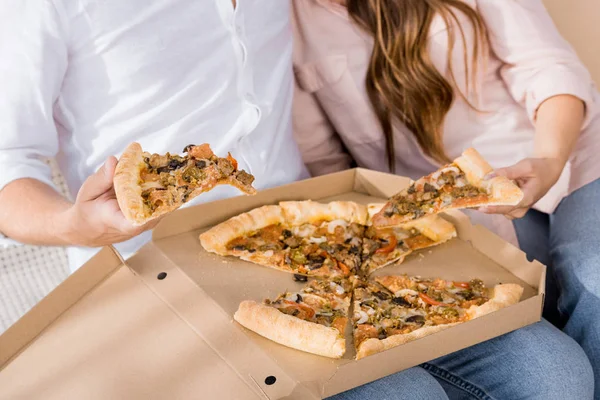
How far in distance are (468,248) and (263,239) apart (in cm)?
49

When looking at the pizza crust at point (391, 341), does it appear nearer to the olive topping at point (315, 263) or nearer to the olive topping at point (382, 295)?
the olive topping at point (382, 295)

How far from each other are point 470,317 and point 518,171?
45 centimetres

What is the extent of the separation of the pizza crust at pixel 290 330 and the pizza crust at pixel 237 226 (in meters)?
0.26

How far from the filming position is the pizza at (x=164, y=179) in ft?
4.17

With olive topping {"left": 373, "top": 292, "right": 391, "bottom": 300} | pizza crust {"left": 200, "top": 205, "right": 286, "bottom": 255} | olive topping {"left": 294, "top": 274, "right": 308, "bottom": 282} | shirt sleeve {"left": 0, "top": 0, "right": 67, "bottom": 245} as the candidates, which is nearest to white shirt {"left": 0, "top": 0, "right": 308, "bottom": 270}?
shirt sleeve {"left": 0, "top": 0, "right": 67, "bottom": 245}

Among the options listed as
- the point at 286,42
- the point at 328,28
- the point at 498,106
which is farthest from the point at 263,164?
the point at 498,106

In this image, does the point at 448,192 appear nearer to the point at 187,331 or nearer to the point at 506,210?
the point at 506,210

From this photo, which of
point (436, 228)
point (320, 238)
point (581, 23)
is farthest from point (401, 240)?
point (581, 23)

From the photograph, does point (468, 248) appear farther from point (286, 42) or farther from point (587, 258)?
point (286, 42)

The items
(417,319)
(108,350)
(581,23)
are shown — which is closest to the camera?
(108,350)

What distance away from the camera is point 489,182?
1564mm

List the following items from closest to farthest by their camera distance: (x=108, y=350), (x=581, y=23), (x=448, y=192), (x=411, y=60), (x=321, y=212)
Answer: (x=108, y=350) → (x=448, y=192) → (x=321, y=212) → (x=411, y=60) → (x=581, y=23)

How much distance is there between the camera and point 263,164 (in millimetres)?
1755

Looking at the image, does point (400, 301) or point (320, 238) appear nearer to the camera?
point (400, 301)
